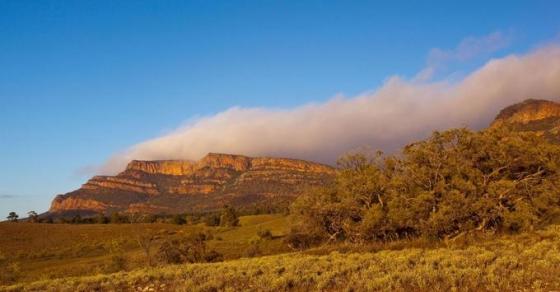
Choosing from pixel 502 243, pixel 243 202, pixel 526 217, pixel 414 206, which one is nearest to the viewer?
pixel 502 243

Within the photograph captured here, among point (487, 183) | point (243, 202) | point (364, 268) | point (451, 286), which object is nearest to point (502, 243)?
point (487, 183)

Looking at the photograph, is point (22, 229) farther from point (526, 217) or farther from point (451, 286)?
point (451, 286)

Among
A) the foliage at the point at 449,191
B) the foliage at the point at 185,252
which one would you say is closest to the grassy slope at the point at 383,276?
the foliage at the point at 449,191

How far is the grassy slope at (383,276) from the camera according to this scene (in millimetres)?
13695

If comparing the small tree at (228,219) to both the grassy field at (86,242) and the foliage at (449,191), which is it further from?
the foliage at (449,191)

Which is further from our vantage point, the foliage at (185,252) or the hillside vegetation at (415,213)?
the foliage at (185,252)

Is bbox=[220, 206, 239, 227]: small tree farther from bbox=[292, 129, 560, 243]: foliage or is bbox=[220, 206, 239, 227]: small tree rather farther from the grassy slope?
the grassy slope

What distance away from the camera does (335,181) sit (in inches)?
1430

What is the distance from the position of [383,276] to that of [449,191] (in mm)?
16799

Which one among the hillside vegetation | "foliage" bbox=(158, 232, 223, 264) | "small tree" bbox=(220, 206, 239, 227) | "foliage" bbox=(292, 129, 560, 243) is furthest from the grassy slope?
"small tree" bbox=(220, 206, 239, 227)

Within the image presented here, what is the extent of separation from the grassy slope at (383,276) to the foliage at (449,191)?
7838mm

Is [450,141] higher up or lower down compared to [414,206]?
higher up

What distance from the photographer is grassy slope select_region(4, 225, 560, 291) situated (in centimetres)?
1370

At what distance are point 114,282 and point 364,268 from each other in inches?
363
